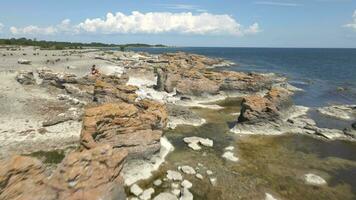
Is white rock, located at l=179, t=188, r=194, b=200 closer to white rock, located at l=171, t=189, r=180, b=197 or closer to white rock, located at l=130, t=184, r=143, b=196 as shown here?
white rock, located at l=171, t=189, r=180, b=197

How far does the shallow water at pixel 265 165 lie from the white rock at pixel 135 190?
639 millimetres

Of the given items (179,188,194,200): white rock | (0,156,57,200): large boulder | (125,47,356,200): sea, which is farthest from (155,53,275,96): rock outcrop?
(0,156,57,200): large boulder

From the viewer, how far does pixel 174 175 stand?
19953mm

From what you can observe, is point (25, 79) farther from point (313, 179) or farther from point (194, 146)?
point (313, 179)

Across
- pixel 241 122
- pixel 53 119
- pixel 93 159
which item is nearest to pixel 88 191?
pixel 93 159

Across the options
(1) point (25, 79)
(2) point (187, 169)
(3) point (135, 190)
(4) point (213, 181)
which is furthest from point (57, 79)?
(4) point (213, 181)

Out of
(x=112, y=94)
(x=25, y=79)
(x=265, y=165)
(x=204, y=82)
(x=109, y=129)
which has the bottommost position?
(x=265, y=165)

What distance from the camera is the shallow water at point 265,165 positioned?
18.6m

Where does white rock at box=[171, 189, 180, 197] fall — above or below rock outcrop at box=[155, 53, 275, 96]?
below

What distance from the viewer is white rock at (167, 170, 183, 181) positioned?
64.3 ft

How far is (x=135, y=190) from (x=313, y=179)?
40.6ft

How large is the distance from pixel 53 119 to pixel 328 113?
34.3 meters

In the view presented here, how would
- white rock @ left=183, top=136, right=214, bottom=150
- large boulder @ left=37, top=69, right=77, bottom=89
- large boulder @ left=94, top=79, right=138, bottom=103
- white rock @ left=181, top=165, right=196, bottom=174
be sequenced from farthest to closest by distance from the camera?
1. large boulder @ left=37, top=69, right=77, bottom=89
2. large boulder @ left=94, top=79, right=138, bottom=103
3. white rock @ left=183, top=136, right=214, bottom=150
4. white rock @ left=181, top=165, right=196, bottom=174

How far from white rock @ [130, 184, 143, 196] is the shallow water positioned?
25.1 inches
